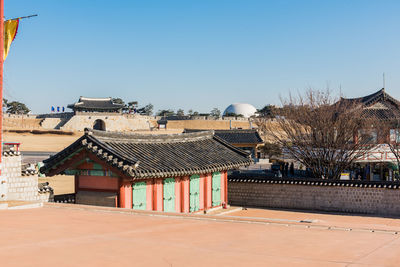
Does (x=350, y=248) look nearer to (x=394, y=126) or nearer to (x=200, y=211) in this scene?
(x=200, y=211)

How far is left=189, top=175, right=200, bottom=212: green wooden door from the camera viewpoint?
18.4 m

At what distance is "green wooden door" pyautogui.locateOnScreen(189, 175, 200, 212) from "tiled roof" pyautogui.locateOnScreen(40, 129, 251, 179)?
0.64 metres

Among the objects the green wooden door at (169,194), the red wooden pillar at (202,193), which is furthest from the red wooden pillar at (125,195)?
the red wooden pillar at (202,193)

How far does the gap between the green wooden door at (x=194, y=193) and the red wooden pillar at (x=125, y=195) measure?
3486 mm

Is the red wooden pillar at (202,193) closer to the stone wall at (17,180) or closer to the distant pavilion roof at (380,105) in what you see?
the stone wall at (17,180)

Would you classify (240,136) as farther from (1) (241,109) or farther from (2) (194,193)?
(1) (241,109)

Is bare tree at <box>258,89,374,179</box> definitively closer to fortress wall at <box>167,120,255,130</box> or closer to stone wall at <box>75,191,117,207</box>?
stone wall at <box>75,191,117,207</box>

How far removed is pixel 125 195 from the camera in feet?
50.8

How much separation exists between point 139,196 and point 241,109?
11990 centimetres

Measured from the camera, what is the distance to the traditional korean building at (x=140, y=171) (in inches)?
606

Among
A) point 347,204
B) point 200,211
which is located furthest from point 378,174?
point 200,211

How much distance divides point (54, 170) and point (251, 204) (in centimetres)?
1077

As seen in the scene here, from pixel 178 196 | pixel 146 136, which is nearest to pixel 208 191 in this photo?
pixel 178 196

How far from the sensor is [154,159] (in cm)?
1714
